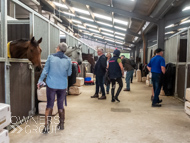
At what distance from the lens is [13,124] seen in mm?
2609

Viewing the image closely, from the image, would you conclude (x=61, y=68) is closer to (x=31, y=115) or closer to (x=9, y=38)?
(x=31, y=115)

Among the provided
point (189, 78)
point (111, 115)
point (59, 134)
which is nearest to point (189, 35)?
point (189, 78)

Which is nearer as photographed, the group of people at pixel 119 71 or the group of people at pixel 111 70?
the group of people at pixel 119 71

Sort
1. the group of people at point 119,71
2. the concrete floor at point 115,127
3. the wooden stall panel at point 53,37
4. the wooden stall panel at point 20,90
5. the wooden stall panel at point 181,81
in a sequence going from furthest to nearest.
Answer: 1. the wooden stall panel at point 181,81
2. the wooden stall panel at point 53,37
3. the group of people at point 119,71
4. the wooden stall panel at point 20,90
5. the concrete floor at point 115,127

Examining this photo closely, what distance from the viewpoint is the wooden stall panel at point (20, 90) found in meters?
2.60

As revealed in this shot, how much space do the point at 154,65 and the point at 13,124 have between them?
10.4 ft

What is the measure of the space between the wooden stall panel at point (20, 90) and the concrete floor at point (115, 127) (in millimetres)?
232

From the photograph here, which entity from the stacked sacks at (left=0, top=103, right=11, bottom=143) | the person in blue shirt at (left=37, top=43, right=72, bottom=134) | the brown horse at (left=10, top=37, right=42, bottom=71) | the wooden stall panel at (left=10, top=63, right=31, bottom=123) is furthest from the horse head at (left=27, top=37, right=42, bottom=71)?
the stacked sacks at (left=0, top=103, right=11, bottom=143)

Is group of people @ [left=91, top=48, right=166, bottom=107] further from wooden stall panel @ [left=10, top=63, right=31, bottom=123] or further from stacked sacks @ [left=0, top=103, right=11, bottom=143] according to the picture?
stacked sacks @ [left=0, top=103, right=11, bottom=143]

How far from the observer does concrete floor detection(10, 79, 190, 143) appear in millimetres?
2312

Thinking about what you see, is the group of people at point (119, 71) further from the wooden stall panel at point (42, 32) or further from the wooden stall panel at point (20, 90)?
the wooden stall panel at point (20, 90)

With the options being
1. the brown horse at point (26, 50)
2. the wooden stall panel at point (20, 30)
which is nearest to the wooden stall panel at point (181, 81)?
the brown horse at point (26, 50)

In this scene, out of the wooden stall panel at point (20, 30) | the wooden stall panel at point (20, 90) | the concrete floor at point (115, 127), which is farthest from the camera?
the wooden stall panel at point (20, 30)

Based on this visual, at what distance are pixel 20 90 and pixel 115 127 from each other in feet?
5.44
